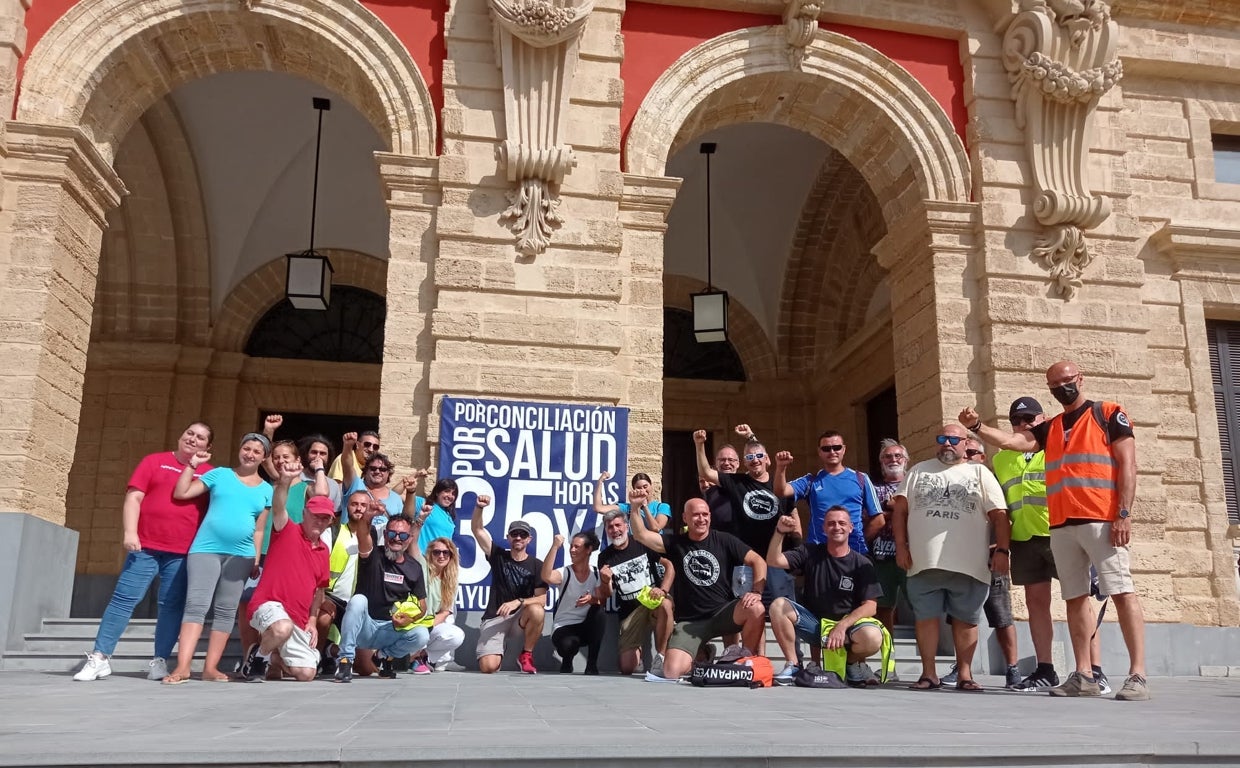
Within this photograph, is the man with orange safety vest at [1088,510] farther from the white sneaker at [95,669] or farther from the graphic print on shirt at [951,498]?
the white sneaker at [95,669]

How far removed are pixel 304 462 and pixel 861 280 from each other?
8761 millimetres

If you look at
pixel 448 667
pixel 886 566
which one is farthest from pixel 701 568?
pixel 448 667

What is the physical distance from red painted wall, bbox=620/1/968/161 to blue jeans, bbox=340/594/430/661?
479 cm

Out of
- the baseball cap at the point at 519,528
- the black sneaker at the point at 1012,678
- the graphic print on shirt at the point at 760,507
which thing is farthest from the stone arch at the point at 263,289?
the black sneaker at the point at 1012,678

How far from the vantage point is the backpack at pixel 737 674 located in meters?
5.63

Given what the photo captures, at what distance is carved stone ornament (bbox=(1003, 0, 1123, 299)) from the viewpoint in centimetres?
916

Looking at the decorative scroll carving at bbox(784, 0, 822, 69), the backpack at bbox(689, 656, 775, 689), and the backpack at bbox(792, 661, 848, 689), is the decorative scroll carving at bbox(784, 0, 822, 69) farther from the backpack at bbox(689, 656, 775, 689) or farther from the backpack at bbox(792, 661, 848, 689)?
the backpack at bbox(689, 656, 775, 689)

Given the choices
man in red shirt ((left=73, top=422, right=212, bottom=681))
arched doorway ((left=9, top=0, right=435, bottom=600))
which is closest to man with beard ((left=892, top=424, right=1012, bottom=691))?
arched doorway ((left=9, top=0, right=435, bottom=600))

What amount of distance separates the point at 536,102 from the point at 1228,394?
737 cm

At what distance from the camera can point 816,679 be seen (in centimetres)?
596

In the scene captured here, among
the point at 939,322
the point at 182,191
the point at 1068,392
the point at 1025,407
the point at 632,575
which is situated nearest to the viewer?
the point at 1068,392

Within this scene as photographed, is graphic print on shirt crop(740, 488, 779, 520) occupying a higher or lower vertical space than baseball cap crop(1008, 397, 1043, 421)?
lower

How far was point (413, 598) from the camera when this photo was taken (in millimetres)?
6582

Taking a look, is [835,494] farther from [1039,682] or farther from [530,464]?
[530,464]
